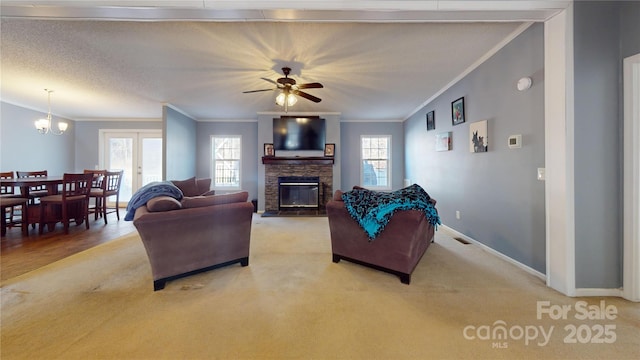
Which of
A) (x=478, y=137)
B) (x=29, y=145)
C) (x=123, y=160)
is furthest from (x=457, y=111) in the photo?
(x=29, y=145)

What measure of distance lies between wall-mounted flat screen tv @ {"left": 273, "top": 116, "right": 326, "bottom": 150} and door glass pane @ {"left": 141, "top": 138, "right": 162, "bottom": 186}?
10.9 ft

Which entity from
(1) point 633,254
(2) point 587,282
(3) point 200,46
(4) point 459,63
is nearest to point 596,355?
(2) point 587,282

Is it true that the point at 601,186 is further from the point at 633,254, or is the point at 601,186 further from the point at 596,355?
the point at 596,355

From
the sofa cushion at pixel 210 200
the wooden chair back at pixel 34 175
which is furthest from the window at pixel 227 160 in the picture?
the sofa cushion at pixel 210 200

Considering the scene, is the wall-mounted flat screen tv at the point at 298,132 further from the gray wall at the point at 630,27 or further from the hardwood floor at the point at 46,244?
the gray wall at the point at 630,27

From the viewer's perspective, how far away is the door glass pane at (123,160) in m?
6.16

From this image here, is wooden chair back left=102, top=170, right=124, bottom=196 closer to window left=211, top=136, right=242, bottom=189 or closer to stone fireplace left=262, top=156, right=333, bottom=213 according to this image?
window left=211, top=136, right=242, bottom=189

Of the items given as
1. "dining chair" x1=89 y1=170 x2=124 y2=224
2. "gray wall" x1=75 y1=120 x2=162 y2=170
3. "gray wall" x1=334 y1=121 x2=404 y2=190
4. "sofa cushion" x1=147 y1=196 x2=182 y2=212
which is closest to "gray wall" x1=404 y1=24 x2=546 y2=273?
"gray wall" x1=334 y1=121 x2=404 y2=190

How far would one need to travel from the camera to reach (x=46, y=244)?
3141mm

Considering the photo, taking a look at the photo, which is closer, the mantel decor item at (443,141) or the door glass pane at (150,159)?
the mantel decor item at (443,141)

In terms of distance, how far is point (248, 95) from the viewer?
14.3 feet

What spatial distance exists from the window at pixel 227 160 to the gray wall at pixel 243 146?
Result: 0.42ft

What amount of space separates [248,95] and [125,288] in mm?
3475

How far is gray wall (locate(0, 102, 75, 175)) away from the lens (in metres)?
4.61
